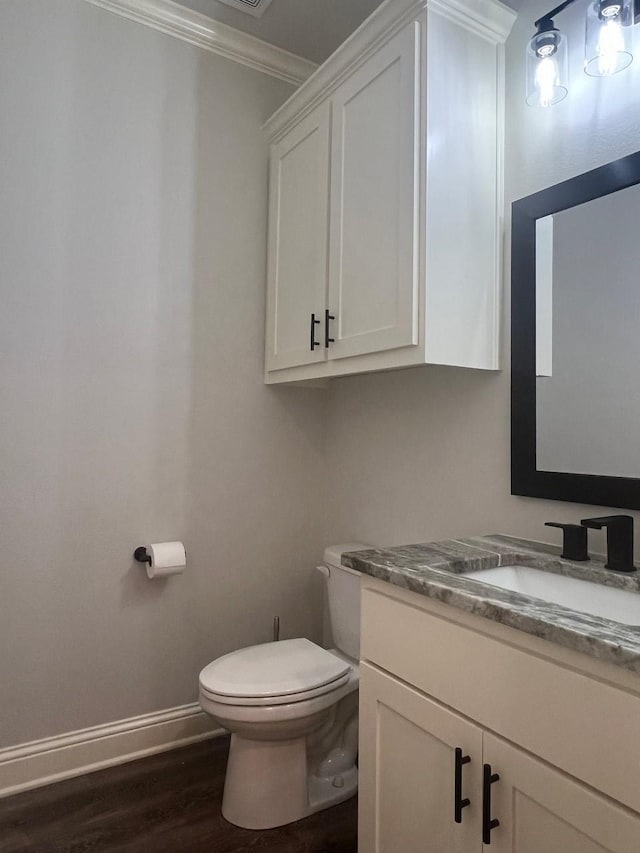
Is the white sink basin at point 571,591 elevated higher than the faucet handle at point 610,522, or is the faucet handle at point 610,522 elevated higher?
the faucet handle at point 610,522

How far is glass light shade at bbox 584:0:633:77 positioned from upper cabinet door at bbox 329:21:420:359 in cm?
42

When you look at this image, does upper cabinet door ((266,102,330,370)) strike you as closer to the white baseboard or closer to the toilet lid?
the toilet lid

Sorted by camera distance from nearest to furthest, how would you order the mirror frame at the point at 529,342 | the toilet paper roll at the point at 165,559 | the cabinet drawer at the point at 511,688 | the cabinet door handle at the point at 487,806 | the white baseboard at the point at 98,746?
the cabinet drawer at the point at 511,688 < the cabinet door handle at the point at 487,806 < the mirror frame at the point at 529,342 < the white baseboard at the point at 98,746 < the toilet paper roll at the point at 165,559

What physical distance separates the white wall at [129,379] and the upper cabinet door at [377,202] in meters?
0.57

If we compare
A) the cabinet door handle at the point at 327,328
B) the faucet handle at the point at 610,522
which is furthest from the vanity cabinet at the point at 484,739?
the cabinet door handle at the point at 327,328

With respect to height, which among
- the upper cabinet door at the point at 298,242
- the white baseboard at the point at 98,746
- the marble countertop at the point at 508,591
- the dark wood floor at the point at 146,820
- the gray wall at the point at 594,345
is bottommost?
the dark wood floor at the point at 146,820

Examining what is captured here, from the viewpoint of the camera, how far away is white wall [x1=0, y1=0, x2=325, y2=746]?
181 centimetres

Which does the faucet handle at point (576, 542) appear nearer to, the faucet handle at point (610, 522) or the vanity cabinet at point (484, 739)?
the faucet handle at point (610, 522)

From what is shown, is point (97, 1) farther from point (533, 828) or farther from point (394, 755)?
point (533, 828)

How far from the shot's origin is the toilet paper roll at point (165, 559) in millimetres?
1931

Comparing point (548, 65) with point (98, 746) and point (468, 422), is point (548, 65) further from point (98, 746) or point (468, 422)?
point (98, 746)

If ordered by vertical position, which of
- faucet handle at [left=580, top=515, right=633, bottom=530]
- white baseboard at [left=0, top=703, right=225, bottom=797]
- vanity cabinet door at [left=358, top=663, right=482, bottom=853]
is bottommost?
white baseboard at [left=0, top=703, right=225, bottom=797]

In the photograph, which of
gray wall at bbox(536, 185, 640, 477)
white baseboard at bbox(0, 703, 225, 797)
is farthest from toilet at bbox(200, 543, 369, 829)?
gray wall at bbox(536, 185, 640, 477)

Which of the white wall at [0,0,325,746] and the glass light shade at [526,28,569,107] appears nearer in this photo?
the glass light shade at [526,28,569,107]
